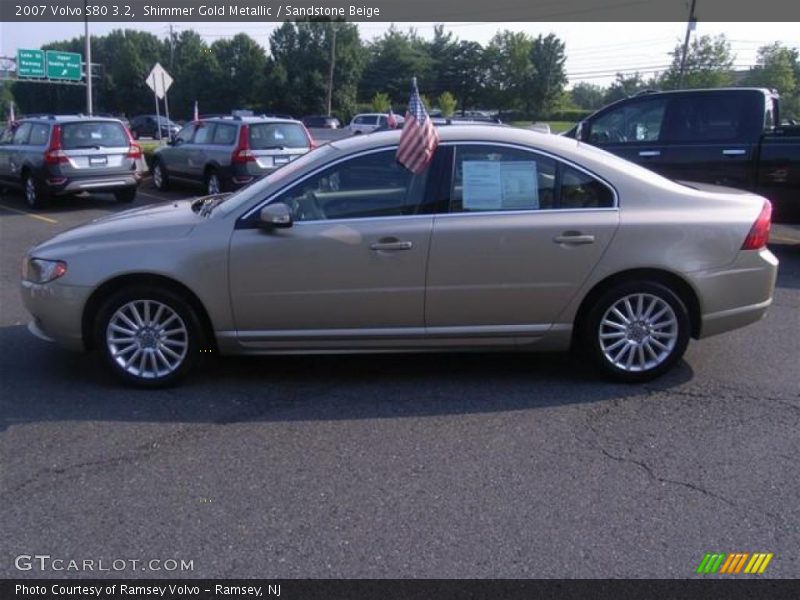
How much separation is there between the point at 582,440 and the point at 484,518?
1049 mm

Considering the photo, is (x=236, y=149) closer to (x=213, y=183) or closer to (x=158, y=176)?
(x=213, y=183)

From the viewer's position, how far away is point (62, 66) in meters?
45.3

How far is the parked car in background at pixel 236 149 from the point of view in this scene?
45.8ft

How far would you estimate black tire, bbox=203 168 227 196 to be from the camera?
47.1ft

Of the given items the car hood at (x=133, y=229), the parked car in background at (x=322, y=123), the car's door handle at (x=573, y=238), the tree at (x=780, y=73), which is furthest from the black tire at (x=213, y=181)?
the parked car in background at (x=322, y=123)

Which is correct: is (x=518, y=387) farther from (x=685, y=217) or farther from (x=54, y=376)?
(x=54, y=376)

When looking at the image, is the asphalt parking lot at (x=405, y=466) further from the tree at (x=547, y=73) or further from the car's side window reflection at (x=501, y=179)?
the tree at (x=547, y=73)

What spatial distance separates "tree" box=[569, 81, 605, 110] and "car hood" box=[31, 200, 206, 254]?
104271 millimetres

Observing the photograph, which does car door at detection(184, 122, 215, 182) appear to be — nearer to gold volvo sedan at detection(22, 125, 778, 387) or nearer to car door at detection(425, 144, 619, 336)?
gold volvo sedan at detection(22, 125, 778, 387)

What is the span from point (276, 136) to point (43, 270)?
971 centimetres

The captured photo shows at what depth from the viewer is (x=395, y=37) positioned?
294 feet

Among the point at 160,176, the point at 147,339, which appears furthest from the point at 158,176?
the point at 147,339

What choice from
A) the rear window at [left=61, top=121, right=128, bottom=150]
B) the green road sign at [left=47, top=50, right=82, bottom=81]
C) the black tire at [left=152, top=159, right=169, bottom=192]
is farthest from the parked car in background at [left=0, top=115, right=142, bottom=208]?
the green road sign at [left=47, top=50, right=82, bottom=81]

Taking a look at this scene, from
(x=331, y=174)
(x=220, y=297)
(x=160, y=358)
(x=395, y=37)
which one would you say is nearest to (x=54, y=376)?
(x=160, y=358)
